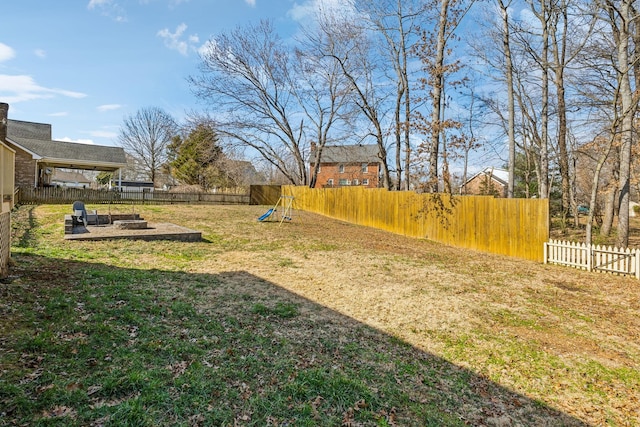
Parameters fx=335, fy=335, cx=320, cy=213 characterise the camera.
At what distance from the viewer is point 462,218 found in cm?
1093

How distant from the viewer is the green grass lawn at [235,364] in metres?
2.43

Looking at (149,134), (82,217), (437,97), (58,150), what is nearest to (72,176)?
A: (149,134)

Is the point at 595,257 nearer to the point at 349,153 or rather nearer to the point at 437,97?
the point at 437,97

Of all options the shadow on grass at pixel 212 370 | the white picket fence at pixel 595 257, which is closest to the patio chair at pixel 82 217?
the shadow on grass at pixel 212 370

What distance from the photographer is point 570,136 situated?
788 inches

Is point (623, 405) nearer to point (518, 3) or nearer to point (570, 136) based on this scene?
point (518, 3)

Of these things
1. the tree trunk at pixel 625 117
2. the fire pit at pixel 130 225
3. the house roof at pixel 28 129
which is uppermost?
the house roof at pixel 28 129

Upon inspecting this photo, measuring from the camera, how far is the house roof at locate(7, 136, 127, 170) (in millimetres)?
20141

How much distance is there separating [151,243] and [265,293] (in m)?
4.47

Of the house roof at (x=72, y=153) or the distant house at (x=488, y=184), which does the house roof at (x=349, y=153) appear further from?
the house roof at (x=72, y=153)

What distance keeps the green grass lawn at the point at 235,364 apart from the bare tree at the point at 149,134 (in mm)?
36337

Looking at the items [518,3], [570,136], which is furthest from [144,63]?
[570,136]

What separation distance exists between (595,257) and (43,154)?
1048 inches

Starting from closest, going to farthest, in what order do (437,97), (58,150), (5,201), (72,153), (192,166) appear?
(5,201) < (437,97) < (58,150) < (72,153) < (192,166)
